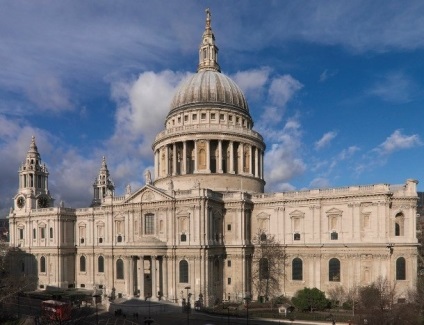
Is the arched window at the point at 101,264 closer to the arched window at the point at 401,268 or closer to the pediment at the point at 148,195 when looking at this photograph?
the pediment at the point at 148,195

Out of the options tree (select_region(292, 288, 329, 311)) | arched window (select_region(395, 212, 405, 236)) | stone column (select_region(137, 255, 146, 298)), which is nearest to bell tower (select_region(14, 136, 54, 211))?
stone column (select_region(137, 255, 146, 298))

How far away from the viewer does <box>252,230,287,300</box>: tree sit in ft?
198

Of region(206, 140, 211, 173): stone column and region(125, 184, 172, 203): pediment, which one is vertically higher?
region(206, 140, 211, 173): stone column

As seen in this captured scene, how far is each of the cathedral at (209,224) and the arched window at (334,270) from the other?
0.14 metres

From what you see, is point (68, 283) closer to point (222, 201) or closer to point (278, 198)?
point (222, 201)

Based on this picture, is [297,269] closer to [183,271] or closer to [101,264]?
A: [183,271]

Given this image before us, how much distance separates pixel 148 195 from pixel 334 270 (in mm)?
31305

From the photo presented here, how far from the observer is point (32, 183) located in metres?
82.8

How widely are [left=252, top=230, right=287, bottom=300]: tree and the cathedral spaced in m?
0.81

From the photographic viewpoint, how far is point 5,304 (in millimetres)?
54062

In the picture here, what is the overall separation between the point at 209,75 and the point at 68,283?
50.0m

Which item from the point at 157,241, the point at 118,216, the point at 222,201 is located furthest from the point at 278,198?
the point at 118,216

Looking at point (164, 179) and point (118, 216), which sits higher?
point (164, 179)

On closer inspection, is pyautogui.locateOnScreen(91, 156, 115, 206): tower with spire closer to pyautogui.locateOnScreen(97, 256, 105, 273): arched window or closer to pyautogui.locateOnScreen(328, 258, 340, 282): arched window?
pyautogui.locateOnScreen(97, 256, 105, 273): arched window
